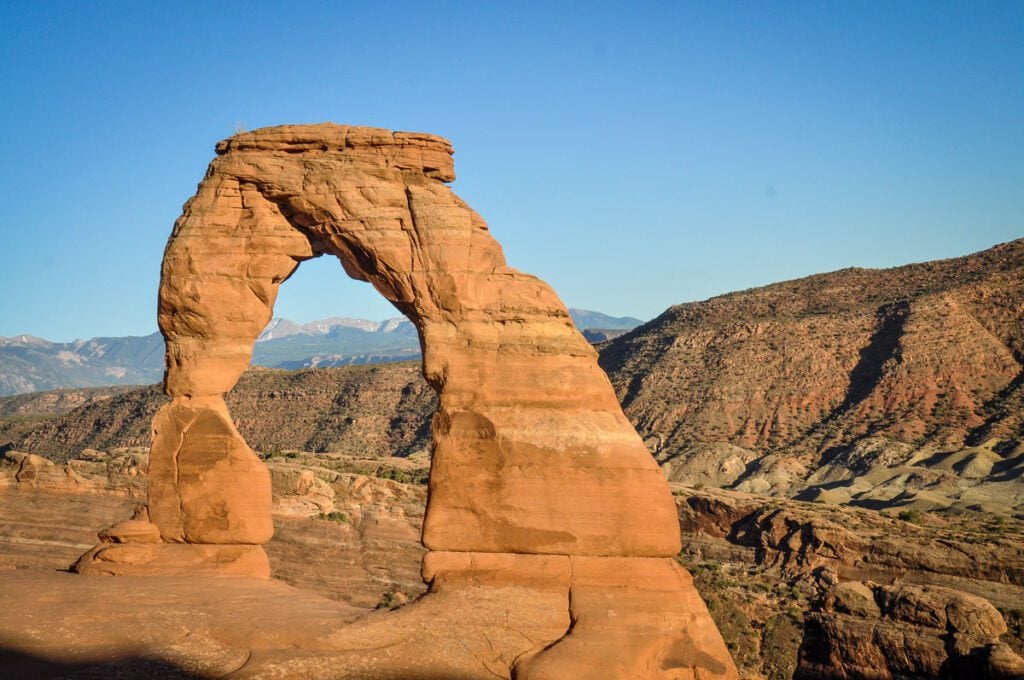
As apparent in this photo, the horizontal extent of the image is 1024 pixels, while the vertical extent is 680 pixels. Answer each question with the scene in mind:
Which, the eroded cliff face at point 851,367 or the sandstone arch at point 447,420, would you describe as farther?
the eroded cliff face at point 851,367

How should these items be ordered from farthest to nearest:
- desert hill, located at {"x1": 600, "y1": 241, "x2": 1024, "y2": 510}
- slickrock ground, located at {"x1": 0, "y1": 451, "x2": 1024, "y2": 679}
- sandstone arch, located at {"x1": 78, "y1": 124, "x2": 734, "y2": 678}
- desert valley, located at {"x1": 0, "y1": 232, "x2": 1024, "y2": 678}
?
desert hill, located at {"x1": 600, "y1": 241, "x2": 1024, "y2": 510} → desert valley, located at {"x1": 0, "y1": 232, "x2": 1024, "y2": 678} → slickrock ground, located at {"x1": 0, "y1": 451, "x2": 1024, "y2": 679} → sandstone arch, located at {"x1": 78, "y1": 124, "x2": 734, "y2": 678}

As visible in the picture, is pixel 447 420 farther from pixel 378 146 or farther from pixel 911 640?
pixel 911 640

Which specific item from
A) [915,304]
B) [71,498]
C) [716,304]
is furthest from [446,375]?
[716,304]

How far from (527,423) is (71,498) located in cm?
1730

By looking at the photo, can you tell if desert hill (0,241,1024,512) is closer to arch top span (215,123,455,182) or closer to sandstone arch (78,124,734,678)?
sandstone arch (78,124,734,678)

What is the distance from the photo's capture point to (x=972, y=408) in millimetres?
64188

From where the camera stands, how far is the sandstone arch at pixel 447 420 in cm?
1535

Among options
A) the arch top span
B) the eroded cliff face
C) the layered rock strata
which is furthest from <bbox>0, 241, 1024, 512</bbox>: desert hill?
the arch top span

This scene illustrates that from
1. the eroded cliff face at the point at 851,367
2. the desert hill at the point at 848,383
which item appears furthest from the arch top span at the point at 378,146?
the eroded cliff face at the point at 851,367

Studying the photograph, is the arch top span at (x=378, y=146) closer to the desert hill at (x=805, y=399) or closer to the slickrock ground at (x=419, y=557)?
the slickrock ground at (x=419, y=557)

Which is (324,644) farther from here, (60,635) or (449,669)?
(60,635)

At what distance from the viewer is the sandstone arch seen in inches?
604

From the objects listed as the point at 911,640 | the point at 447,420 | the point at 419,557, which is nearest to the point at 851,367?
the point at 911,640

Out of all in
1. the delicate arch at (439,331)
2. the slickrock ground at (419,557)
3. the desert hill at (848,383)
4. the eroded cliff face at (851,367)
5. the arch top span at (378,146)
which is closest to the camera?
the delicate arch at (439,331)
